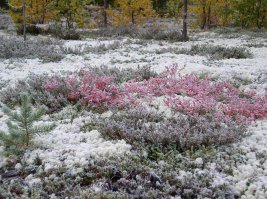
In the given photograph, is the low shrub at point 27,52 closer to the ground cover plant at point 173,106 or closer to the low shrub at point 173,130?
the ground cover plant at point 173,106

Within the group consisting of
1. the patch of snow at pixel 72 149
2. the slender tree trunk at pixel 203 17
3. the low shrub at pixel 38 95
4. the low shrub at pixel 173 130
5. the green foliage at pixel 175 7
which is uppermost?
the green foliage at pixel 175 7

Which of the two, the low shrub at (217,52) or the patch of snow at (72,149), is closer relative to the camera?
the patch of snow at (72,149)

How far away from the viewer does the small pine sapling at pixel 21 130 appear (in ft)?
16.2

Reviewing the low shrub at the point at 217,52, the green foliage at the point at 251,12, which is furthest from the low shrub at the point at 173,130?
the green foliage at the point at 251,12

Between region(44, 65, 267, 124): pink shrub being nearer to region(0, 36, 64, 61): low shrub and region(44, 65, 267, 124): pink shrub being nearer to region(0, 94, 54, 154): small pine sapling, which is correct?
region(0, 94, 54, 154): small pine sapling

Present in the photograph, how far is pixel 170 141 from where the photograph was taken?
5.41m

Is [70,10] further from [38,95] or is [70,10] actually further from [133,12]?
[38,95]

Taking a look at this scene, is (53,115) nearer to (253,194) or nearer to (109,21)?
(253,194)

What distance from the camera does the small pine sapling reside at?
4935mm

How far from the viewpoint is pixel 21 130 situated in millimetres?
5273

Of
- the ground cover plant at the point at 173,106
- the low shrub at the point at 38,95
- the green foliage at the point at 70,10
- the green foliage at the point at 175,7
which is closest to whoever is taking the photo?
the ground cover plant at the point at 173,106

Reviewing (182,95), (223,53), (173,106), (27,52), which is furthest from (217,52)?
(27,52)

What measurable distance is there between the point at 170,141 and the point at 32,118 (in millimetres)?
2251

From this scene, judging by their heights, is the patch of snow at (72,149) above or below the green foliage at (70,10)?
below
